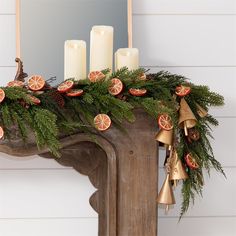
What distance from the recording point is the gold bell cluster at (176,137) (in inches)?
52.4

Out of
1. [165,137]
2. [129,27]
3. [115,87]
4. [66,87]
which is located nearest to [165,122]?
[165,137]

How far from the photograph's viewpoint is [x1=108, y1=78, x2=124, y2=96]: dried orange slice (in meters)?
1.32

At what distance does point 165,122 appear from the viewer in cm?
133

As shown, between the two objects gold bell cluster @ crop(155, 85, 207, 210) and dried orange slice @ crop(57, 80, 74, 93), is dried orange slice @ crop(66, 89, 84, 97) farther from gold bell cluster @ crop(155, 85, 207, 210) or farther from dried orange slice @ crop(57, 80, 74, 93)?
gold bell cluster @ crop(155, 85, 207, 210)

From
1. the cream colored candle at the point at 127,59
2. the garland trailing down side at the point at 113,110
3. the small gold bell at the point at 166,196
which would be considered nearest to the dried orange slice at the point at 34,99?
the garland trailing down side at the point at 113,110

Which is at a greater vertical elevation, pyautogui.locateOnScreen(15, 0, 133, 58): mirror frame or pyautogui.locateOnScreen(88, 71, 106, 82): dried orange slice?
pyautogui.locateOnScreen(15, 0, 133, 58): mirror frame

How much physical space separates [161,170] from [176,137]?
0.36 meters

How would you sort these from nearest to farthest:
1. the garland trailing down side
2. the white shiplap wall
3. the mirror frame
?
the garland trailing down side → the mirror frame → the white shiplap wall

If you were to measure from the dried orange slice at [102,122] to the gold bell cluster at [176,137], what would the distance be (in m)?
0.12

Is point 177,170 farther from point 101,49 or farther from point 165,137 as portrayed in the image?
point 101,49

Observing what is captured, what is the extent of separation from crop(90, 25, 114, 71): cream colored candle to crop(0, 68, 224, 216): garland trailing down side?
0.04 m

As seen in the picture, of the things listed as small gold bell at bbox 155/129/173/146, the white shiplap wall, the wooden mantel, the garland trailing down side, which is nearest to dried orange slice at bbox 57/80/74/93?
the garland trailing down side

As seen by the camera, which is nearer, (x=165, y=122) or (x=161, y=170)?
(x=165, y=122)

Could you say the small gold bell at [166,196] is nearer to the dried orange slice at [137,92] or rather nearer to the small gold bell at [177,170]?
the small gold bell at [177,170]
